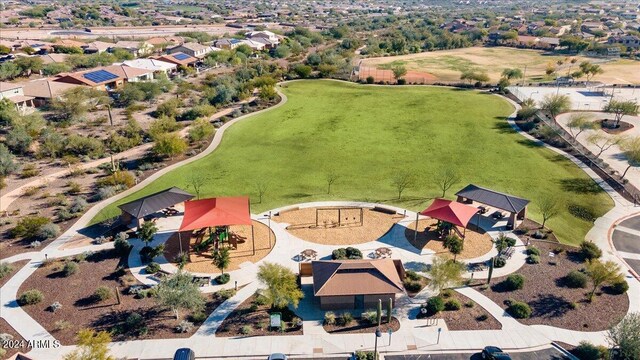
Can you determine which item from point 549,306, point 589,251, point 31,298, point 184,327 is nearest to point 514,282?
point 549,306

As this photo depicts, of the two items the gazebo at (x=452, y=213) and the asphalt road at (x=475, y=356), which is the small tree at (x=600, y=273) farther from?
the gazebo at (x=452, y=213)

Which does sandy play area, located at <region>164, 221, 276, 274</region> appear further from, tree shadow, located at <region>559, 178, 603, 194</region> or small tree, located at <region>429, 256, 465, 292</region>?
Answer: tree shadow, located at <region>559, 178, 603, 194</region>

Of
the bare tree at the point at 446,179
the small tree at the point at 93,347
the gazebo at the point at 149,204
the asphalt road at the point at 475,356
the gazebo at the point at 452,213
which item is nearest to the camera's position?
the small tree at the point at 93,347

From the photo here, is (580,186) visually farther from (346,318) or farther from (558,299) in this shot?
(346,318)

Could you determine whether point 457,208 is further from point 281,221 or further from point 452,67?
point 452,67

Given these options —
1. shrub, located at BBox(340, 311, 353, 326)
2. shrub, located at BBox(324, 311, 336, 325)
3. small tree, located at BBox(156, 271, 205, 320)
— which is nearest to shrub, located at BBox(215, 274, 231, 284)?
small tree, located at BBox(156, 271, 205, 320)

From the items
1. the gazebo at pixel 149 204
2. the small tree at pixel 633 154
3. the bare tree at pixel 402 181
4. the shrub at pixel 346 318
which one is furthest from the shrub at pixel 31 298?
the small tree at pixel 633 154
